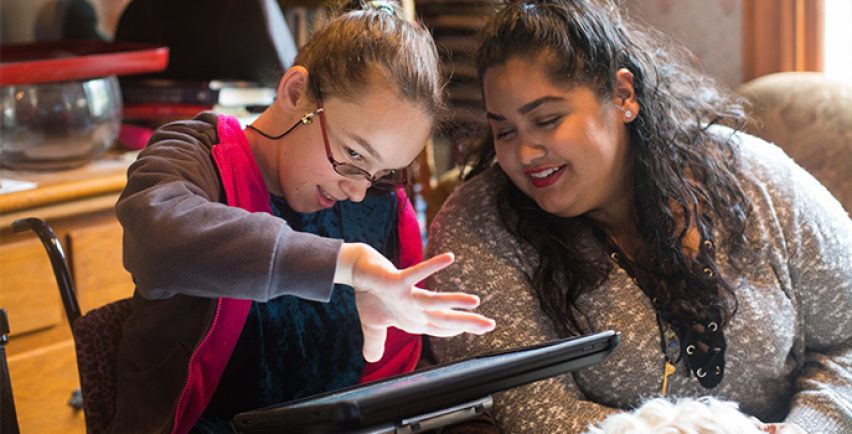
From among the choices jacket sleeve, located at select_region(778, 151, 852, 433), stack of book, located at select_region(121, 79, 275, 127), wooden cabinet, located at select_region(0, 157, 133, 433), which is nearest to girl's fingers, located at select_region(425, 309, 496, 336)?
jacket sleeve, located at select_region(778, 151, 852, 433)

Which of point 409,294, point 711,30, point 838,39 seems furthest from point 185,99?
point 838,39

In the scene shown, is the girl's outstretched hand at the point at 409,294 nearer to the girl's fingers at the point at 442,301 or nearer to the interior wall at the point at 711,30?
the girl's fingers at the point at 442,301

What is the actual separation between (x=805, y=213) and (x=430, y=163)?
1404 millimetres

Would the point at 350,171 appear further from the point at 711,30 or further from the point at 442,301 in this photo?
the point at 711,30

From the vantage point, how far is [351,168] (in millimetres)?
1305

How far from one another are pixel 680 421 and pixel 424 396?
1.37 feet

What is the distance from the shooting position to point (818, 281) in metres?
1.62

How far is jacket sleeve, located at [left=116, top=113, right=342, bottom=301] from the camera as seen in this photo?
106cm

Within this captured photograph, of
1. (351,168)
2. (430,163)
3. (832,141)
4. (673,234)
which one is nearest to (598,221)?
(673,234)

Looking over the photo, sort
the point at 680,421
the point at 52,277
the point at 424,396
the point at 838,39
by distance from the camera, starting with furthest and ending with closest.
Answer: the point at 838,39 → the point at 52,277 → the point at 680,421 → the point at 424,396

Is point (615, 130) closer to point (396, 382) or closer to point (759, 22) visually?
point (396, 382)

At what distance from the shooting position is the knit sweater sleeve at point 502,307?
4.75 ft

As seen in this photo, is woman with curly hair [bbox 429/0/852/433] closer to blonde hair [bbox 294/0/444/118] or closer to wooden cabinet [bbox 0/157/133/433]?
blonde hair [bbox 294/0/444/118]

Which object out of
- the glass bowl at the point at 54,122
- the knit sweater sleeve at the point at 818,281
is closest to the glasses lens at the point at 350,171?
the knit sweater sleeve at the point at 818,281
